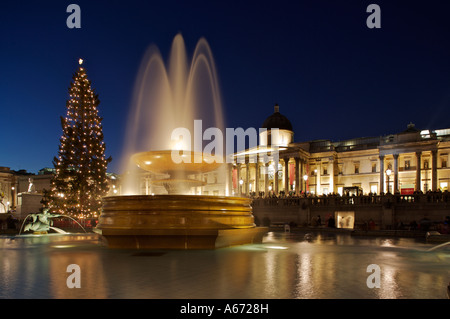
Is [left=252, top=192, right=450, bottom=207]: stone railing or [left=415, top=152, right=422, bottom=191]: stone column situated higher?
[left=415, top=152, right=422, bottom=191]: stone column

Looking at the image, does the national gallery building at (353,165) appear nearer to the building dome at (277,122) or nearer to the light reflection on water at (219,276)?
the building dome at (277,122)

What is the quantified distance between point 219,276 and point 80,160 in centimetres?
2275

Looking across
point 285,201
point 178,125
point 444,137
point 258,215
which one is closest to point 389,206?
point 285,201

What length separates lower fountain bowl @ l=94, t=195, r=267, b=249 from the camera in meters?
9.32

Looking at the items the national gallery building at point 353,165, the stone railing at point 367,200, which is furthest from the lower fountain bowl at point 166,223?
the national gallery building at point 353,165

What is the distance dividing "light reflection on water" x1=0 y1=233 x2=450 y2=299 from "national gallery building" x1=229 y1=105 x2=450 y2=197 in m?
41.9

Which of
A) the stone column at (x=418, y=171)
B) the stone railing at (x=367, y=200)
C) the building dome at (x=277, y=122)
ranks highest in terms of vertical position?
the building dome at (x=277, y=122)

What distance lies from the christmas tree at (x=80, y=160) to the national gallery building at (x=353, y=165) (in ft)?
86.3

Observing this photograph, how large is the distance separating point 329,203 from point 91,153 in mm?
18740

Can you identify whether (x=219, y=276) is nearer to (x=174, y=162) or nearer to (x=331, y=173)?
(x=174, y=162)

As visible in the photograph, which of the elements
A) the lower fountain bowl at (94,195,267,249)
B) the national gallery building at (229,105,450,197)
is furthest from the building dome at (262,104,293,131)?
the lower fountain bowl at (94,195,267,249)

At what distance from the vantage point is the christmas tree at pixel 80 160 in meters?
25.7

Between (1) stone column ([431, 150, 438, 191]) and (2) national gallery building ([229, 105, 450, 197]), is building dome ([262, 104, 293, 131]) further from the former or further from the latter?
(1) stone column ([431, 150, 438, 191])
